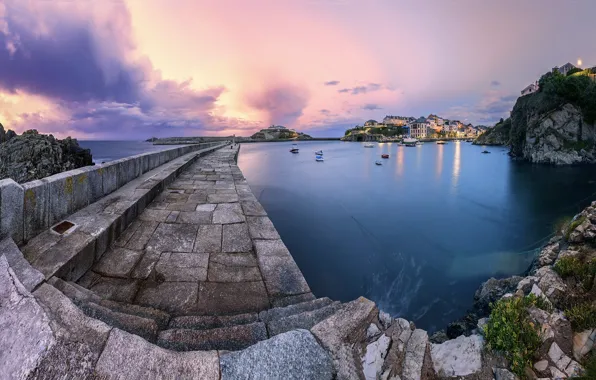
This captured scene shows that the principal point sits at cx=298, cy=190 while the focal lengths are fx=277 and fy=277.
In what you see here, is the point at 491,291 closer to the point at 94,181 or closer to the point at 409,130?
the point at 94,181

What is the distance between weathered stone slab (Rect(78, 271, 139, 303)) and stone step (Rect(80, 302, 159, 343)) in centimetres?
61

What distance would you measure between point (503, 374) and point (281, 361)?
171 centimetres

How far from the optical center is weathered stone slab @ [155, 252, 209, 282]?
3.00 meters

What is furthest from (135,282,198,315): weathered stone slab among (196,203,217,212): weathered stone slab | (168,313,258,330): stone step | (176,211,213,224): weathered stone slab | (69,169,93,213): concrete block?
(196,203,217,212): weathered stone slab

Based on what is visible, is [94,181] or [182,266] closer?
[182,266]

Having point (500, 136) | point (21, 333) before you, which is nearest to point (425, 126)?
point (500, 136)

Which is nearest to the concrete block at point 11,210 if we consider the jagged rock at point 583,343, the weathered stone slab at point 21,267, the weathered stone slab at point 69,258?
the weathered stone slab at point 21,267

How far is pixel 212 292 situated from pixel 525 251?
1142 centimetres

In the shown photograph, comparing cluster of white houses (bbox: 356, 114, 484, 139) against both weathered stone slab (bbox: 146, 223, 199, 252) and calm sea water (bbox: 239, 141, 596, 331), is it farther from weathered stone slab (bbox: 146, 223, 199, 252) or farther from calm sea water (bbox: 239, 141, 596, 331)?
weathered stone slab (bbox: 146, 223, 199, 252)

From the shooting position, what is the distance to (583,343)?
233 cm

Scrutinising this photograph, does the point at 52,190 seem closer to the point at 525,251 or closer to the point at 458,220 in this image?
the point at 525,251

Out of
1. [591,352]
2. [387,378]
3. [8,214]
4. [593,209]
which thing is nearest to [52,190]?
[8,214]

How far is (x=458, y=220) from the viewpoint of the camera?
13.5 metres

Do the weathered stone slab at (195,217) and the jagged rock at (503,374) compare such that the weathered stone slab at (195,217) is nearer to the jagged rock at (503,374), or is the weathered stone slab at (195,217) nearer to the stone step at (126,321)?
the stone step at (126,321)
